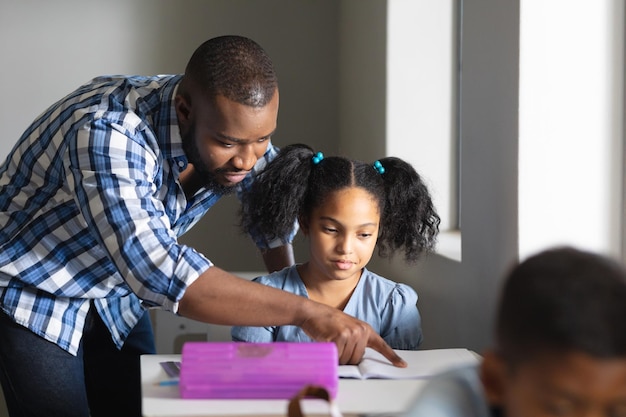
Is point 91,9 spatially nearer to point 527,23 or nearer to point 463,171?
point 463,171

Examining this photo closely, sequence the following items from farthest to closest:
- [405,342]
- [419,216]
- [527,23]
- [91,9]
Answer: [91,9]
[419,216]
[405,342]
[527,23]

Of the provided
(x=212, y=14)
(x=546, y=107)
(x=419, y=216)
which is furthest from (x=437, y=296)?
(x=212, y=14)

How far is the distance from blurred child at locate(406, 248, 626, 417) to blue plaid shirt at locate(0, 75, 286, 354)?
2.80ft

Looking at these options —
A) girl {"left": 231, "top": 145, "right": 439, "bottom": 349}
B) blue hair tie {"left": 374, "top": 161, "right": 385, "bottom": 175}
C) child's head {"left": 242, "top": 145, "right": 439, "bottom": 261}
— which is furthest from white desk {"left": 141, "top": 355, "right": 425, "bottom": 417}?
blue hair tie {"left": 374, "top": 161, "right": 385, "bottom": 175}

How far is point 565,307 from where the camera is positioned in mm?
825

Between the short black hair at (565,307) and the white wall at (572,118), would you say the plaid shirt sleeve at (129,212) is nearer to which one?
the white wall at (572,118)

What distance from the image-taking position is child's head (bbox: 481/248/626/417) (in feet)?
2.67

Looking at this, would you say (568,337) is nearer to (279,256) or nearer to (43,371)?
(43,371)

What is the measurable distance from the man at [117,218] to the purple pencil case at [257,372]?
0.13 meters

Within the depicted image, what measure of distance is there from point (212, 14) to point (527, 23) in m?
2.23

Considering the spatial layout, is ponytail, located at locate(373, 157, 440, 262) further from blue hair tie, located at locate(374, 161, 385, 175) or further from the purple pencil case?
the purple pencil case

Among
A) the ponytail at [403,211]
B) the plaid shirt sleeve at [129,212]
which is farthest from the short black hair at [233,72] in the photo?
the ponytail at [403,211]

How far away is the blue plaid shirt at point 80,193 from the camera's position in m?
1.62

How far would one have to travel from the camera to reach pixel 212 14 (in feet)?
12.3
